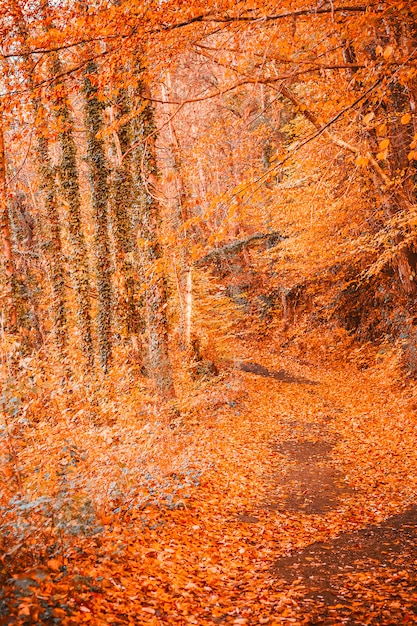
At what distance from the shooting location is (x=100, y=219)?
14805 mm

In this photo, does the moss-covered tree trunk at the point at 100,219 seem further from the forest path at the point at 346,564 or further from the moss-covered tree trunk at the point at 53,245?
the forest path at the point at 346,564

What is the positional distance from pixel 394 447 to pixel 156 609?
7.30m

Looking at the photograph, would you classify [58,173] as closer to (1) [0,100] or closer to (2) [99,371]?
(2) [99,371]

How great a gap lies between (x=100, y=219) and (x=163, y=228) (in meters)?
2.94

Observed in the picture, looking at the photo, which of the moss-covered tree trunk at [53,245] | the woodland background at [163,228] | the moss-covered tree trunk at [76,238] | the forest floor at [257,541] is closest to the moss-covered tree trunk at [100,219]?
the woodland background at [163,228]

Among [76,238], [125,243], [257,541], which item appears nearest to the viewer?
[257,541]

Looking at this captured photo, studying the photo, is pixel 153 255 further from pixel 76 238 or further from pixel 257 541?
pixel 257 541

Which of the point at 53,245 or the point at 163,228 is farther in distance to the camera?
the point at 53,245

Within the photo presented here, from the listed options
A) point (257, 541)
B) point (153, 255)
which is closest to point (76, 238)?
point (153, 255)

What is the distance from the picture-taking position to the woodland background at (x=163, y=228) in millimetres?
5848

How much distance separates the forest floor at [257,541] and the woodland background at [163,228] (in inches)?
14.4

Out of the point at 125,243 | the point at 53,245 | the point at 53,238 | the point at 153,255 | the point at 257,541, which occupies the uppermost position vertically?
the point at 53,238

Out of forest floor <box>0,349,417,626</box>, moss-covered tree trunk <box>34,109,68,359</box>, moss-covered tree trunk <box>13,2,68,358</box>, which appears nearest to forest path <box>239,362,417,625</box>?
forest floor <box>0,349,417,626</box>

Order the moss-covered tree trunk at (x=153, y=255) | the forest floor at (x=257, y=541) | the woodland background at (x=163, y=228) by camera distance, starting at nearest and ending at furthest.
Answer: the forest floor at (x=257, y=541) < the woodland background at (x=163, y=228) < the moss-covered tree trunk at (x=153, y=255)
